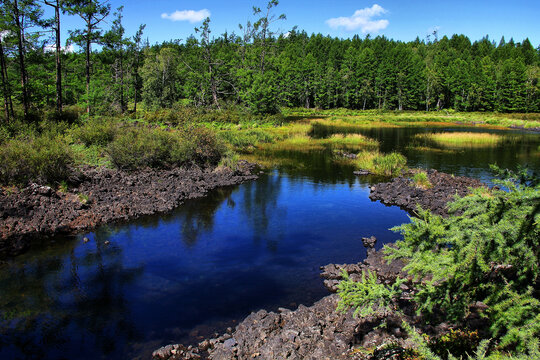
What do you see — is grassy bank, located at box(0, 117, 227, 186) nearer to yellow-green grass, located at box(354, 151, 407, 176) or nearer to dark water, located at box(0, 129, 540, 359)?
dark water, located at box(0, 129, 540, 359)

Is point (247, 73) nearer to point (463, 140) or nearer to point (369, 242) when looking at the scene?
point (463, 140)

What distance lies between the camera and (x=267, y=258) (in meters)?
12.6

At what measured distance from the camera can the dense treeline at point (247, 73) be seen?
30927 mm

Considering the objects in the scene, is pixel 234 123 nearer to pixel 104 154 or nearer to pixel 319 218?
pixel 104 154

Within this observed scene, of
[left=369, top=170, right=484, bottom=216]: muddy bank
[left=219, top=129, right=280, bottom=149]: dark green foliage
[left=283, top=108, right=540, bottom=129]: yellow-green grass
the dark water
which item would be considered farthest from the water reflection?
[left=283, top=108, right=540, bottom=129]: yellow-green grass

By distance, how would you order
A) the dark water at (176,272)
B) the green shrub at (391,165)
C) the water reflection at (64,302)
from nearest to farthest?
the water reflection at (64,302) < the dark water at (176,272) < the green shrub at (391,165)

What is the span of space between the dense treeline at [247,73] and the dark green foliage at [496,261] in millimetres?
28244

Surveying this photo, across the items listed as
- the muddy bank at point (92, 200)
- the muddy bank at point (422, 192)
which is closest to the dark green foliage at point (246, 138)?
the muddy bank at point (92, 200)

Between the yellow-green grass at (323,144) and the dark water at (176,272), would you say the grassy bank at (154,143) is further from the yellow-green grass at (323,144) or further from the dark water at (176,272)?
the dark water at (176,272)

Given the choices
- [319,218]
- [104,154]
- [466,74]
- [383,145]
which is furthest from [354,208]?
[466,74]

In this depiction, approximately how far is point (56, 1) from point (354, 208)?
2890cm

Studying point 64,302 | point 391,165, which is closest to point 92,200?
point 64,302

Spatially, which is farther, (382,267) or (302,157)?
(302,157)

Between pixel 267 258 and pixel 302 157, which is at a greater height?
pixel 302 157
